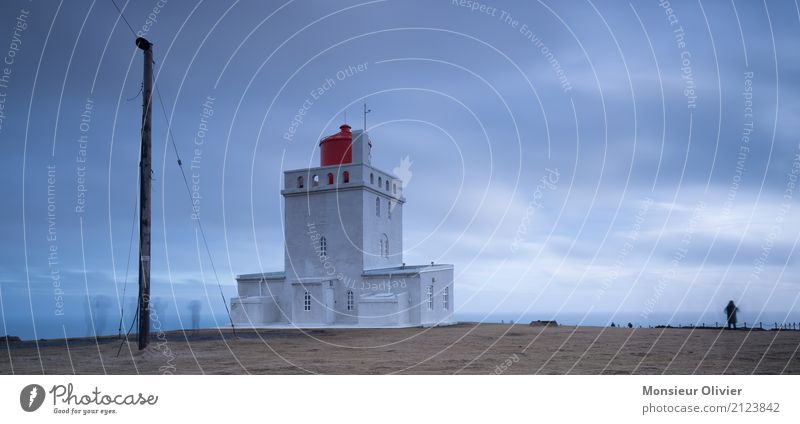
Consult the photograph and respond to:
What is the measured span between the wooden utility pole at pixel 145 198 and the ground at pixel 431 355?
833mm

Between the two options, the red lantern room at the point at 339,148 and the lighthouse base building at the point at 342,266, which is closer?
the lighthouse base building at the point at 342,266

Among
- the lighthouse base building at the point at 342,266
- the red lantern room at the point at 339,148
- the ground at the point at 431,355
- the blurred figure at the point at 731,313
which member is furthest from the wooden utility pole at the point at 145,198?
the blurred figure at the point at 731,313

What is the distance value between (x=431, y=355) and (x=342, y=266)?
44.7 feet

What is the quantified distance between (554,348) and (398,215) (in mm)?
15728

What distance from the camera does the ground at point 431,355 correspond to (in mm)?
13109

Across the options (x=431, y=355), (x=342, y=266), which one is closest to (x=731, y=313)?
(x=431, y=355)

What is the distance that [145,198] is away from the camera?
1545cm

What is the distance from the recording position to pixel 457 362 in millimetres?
14211

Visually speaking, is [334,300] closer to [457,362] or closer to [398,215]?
[398,215]

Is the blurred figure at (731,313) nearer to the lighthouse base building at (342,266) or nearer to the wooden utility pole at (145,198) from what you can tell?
the lighthouse base building at (342,266)

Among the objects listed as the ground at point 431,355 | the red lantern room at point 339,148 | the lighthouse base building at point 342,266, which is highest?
the red lantern room at point 339,148

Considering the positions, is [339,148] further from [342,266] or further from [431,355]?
[431,355]

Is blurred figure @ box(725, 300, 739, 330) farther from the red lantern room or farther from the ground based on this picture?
the red lantern room
